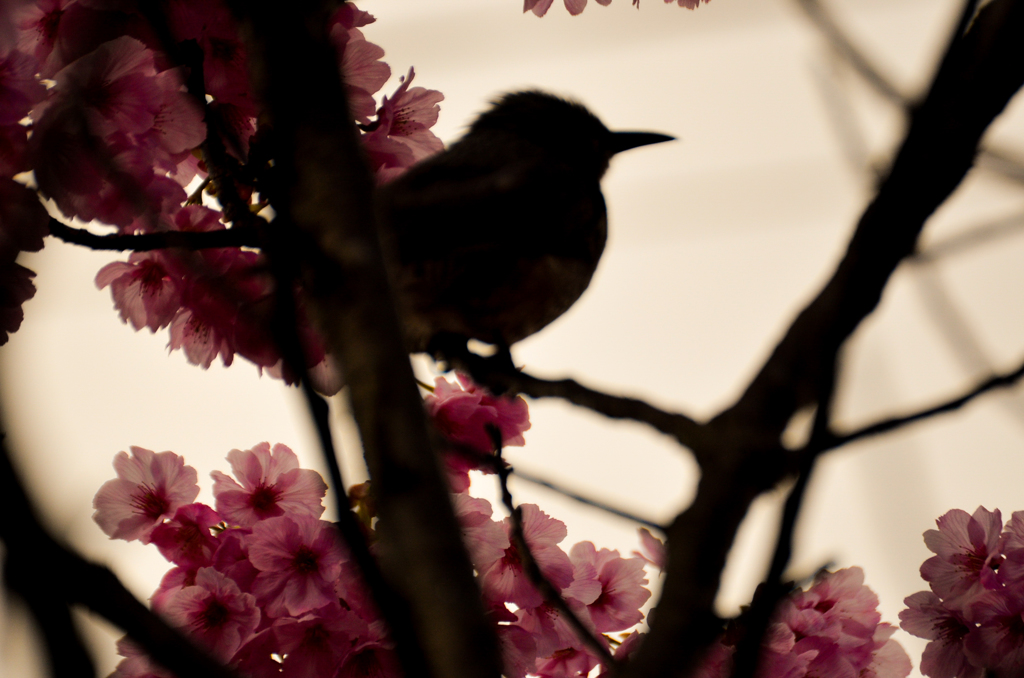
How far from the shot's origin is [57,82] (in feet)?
5.26

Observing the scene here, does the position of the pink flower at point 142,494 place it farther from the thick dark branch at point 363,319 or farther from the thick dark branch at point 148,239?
the thick dark branch at point 363,319

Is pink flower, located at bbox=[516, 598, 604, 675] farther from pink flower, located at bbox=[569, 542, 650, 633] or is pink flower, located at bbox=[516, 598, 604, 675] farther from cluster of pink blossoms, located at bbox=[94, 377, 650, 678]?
pink flower, located at bbox=[569, 542, 650, 633]

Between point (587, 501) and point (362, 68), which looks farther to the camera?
point (362, 68)

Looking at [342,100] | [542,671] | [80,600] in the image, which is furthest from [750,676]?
[542,671]

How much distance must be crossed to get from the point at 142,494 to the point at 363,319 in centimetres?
130

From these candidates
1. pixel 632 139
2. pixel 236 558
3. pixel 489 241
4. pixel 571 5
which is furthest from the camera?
pixel 632 139

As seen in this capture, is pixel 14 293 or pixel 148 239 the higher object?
pixel 148 239

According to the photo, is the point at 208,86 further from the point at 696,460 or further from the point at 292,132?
the point at 696,460

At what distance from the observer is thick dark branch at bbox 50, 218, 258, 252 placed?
150 centimetres

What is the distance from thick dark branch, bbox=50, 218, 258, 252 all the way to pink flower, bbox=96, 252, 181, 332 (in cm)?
61

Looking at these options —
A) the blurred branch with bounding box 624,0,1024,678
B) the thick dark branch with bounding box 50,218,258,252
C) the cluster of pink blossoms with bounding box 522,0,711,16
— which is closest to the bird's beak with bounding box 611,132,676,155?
the cluster of pink blossoms with bounding box 522,0,711,16

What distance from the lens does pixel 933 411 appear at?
1.24 meters

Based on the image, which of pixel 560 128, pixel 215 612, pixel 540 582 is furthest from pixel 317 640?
pixel 560 128

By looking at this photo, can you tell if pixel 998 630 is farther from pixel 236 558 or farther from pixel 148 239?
pixel 148 239
